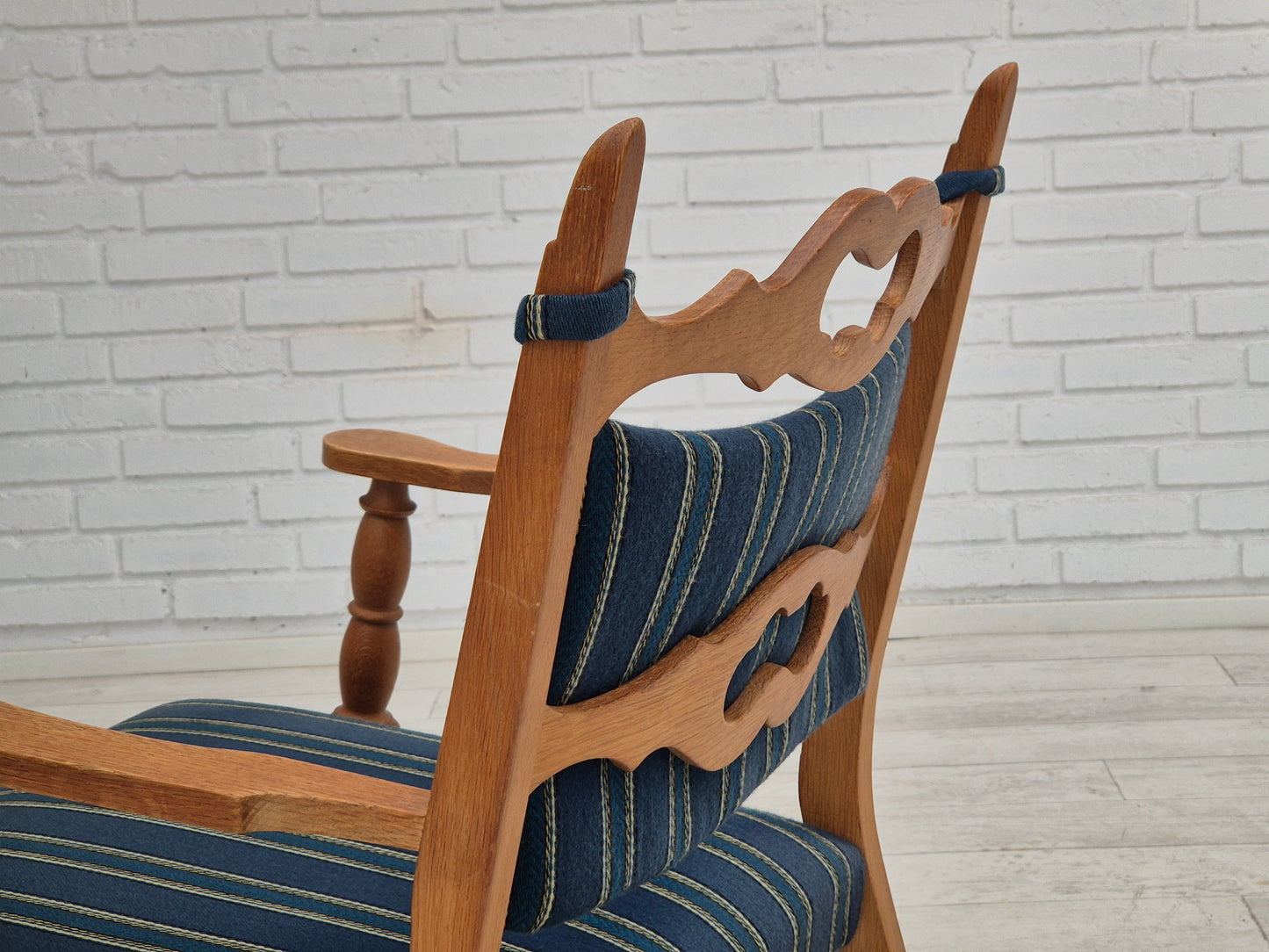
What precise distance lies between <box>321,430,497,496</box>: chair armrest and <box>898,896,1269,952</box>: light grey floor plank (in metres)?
0.69

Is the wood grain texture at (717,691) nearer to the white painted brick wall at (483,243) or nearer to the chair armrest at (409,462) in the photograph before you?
the chair armrest at (409,462)

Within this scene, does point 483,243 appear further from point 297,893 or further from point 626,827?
point 626,827

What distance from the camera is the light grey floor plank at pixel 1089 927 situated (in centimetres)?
125

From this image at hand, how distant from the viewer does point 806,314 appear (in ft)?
1.78

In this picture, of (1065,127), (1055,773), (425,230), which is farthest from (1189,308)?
(425,230)

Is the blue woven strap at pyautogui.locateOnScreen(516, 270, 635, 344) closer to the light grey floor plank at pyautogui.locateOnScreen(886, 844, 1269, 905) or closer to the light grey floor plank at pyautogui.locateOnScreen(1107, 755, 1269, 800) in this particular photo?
the light grey floor plank at pyautogui.locateOnScreen(886, 844, 1269, 905)

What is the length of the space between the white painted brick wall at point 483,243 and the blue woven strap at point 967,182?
1313mm

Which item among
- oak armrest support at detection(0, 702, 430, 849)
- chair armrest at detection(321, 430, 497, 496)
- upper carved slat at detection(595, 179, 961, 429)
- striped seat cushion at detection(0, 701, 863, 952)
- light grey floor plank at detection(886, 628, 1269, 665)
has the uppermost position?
upper carved slat at detection(595, 179, 961, 429)

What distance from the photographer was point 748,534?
561 mm

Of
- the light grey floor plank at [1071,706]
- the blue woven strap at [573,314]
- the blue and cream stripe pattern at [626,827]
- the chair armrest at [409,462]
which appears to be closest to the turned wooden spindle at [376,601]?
the chair armrest at [409,462]

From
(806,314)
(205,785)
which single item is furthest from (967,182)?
(205,785)

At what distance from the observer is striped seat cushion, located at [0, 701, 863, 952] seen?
2.08ft

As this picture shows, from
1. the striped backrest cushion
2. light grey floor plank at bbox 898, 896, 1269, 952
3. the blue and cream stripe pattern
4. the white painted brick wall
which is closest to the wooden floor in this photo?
light grey floor plank at bbox 898, 896, 1269, 952

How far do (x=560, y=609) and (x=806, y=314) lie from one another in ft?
0.63
